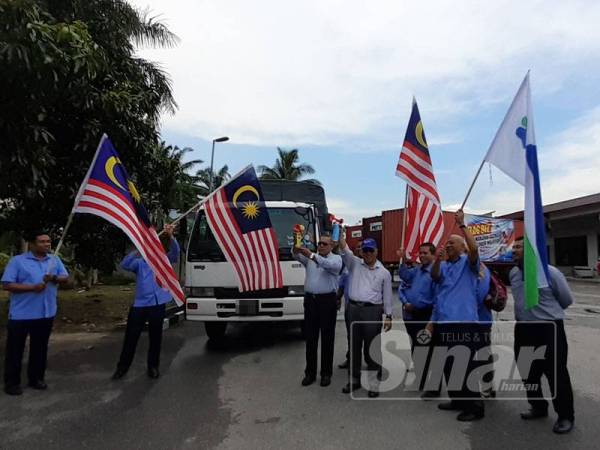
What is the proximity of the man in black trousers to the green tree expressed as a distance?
492cm

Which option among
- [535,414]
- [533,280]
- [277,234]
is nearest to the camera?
[533,280]

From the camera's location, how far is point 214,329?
756 cm

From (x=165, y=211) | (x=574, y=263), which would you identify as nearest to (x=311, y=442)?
(x=165, y=211)

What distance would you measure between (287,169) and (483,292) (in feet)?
113

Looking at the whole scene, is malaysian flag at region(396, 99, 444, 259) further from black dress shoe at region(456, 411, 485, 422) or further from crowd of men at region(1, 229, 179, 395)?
crowd of men at region(1, 229, 179, 395)

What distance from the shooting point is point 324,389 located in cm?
505

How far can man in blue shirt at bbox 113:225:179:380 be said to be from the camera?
5.63 metres

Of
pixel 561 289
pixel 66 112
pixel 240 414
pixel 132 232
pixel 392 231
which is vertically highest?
pixel 66 112

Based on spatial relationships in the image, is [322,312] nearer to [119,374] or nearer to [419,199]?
[419,199]

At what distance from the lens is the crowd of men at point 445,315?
3.97 metres

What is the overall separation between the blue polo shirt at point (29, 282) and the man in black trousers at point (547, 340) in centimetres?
472

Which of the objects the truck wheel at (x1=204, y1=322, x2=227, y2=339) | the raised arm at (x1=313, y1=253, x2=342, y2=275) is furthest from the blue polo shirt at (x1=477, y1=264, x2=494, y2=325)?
the truck wheel at (x1=204, y1=322, x2=227, y2=339)

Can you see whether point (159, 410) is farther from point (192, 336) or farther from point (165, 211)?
point (165, 211)

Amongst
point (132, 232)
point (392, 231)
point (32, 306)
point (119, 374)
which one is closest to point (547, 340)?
point (132, 232)
